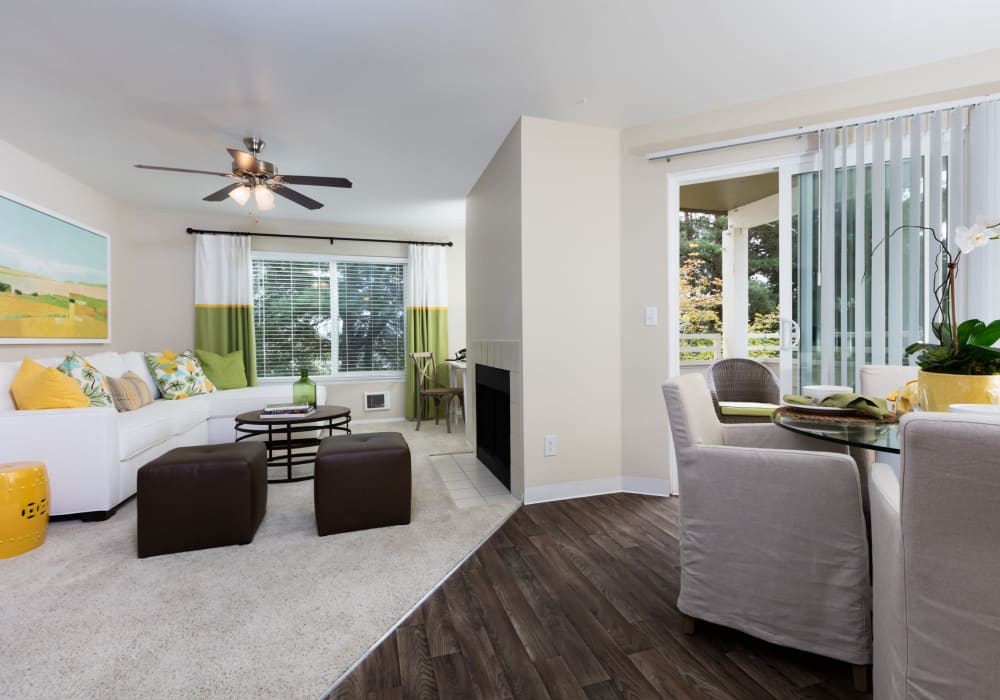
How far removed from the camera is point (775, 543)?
149cm

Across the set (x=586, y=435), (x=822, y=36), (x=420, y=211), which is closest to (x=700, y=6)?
(x=822, y=36)

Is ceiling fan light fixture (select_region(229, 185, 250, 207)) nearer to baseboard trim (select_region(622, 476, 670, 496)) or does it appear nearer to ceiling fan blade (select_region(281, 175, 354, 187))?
ceiling fan blade (select_region(281, 175, 354, 187))

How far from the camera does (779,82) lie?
279 centimetres

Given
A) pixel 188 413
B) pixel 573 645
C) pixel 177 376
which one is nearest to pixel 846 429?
pixel 573 645

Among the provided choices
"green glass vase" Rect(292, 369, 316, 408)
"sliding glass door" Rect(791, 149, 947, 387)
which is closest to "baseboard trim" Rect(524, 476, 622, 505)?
"sliding glass door" Rect(791, 149, 947, 387)

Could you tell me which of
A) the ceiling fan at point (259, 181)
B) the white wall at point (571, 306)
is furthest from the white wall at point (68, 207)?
the white wall at point (571, 306)

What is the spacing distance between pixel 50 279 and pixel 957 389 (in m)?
5.43

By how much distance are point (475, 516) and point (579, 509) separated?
653 mm

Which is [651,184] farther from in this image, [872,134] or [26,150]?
[26,150]

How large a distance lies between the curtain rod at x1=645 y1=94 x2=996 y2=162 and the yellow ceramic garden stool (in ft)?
13.0

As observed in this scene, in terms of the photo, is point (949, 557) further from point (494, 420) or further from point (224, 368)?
point (224, 368)

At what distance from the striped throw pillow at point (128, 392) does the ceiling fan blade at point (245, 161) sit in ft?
6.72

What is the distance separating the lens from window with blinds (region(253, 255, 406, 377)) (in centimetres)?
584

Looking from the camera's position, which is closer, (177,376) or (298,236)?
(177,376)
